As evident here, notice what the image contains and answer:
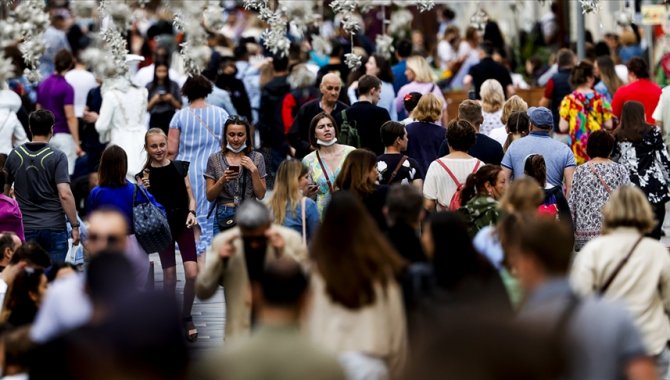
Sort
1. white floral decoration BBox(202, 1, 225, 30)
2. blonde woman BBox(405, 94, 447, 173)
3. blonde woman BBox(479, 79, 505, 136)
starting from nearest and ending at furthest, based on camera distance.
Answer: white floral decoration BBox(202, 1, 225, 30), blonde woman BBox(405, 94, 447, 173), blonde woman BBox(479, 79, 505, 136)

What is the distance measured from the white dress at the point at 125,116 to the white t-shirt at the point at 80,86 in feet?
6.43

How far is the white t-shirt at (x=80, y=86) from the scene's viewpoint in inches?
714

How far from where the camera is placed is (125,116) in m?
16.1

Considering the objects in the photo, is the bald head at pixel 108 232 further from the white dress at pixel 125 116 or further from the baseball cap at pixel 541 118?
the white dress at pixel 125 116

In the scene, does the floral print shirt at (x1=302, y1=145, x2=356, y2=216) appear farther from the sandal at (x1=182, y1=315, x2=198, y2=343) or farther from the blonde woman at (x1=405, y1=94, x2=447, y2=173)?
the blonde woman at (x1=405, y1=94, x2=447, y2=173)

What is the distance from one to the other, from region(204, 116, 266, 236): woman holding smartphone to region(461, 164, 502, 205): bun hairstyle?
211cm

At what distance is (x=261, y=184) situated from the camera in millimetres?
12312

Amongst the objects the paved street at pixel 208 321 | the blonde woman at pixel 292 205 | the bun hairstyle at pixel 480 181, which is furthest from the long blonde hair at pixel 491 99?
the blonde woman at pixel 292 205

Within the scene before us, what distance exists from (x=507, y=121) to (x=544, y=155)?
84cm

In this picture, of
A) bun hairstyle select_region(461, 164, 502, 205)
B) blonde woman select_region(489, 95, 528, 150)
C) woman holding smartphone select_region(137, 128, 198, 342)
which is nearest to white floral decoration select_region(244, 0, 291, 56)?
blonde woman select_region(489, 95, 528, 150)

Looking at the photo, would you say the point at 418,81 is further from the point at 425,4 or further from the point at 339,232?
the point at 339,232

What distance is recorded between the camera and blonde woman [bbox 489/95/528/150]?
13411 mm

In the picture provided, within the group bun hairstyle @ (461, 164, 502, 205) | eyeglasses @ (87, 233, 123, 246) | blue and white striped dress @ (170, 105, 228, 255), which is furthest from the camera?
blue and white striped dress @ (170, 105, 228, 255)

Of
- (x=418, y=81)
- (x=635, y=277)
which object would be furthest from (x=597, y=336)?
(x=418, y=81)
